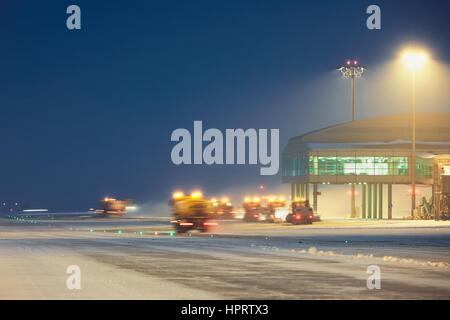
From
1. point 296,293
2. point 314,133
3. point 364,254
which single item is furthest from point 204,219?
point 314,133

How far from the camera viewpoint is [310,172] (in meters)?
132

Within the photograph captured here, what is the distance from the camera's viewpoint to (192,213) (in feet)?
214

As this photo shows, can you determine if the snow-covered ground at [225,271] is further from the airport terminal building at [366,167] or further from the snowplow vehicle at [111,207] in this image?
the snowplow vehicle at [111,207]

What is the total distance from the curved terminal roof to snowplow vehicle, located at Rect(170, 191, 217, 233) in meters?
67.6

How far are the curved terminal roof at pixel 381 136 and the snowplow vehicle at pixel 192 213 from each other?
67.6m

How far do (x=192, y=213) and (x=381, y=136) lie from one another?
267 ft

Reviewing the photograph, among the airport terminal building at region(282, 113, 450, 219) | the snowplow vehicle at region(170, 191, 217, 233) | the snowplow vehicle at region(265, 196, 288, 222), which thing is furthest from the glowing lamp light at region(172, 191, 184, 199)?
the airport terminal building at region(282, 113, 450, 219)

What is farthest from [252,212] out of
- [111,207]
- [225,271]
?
[225,271]

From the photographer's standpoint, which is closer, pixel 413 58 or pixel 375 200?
pixel 413 58

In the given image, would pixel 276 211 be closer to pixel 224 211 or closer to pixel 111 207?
pixel 224 211

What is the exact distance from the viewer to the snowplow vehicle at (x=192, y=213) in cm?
6506

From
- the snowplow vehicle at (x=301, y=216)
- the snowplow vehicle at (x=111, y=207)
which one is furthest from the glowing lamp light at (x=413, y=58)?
the snowplow vehicle at (x=111, y=207)
